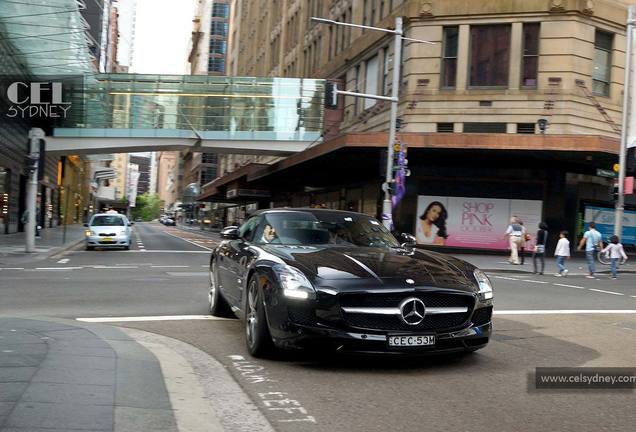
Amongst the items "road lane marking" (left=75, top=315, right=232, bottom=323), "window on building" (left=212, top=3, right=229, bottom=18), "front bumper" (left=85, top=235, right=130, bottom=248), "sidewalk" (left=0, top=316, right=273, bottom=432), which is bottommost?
"front bumper" (left=85, top=235, right=130, bottom=248)

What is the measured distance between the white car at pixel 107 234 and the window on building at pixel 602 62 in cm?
2219

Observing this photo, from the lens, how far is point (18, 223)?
35094 millimetres

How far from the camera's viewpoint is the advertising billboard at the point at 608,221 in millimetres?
30594

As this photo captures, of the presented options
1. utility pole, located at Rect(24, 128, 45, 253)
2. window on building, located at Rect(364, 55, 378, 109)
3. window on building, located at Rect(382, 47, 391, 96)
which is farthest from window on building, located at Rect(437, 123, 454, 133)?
utility pole, located at Rect(24, 128, 45, 253)

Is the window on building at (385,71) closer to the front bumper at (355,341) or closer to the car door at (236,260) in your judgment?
the car door at (236,260)

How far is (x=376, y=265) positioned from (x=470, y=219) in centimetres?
2561

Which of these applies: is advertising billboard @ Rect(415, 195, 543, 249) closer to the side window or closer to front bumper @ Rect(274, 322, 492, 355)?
the side window

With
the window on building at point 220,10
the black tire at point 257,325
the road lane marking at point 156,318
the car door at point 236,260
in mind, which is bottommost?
the road lane marking at point 156,318

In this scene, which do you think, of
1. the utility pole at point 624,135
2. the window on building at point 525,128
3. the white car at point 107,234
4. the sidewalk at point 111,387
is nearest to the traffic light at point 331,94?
the white car at point 107,234

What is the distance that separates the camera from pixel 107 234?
25328 millimetres

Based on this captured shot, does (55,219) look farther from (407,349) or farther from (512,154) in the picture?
(407,349)

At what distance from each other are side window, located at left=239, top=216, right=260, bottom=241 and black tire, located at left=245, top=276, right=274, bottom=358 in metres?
1.27

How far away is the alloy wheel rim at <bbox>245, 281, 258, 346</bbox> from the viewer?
610 centimetres

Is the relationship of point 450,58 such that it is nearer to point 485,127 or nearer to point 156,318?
point 485,127
